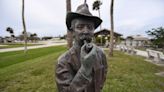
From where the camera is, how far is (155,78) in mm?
9828

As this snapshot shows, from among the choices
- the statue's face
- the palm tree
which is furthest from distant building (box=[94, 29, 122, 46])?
the statue's face

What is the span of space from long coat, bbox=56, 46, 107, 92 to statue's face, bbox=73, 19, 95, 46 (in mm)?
166

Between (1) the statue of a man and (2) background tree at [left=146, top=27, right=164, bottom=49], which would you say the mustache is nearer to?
(1) the statue of a man

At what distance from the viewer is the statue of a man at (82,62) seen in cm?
207

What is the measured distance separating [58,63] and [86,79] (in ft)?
1.50

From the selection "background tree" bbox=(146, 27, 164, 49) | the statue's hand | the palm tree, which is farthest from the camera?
the palm tree

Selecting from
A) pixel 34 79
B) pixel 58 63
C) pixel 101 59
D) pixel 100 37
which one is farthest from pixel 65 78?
pixel 100 37

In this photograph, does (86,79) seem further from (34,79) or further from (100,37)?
(100,37)

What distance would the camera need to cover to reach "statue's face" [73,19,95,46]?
221 centimetres

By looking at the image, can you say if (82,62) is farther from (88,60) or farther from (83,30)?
(83,30)

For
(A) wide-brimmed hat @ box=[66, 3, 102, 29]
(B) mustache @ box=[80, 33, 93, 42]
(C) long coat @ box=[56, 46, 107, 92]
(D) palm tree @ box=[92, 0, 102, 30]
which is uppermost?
(D) palm tree @ box=[92, 0, 102, 30]

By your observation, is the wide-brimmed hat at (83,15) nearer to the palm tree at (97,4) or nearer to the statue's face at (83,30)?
the statue's face at (83,30)

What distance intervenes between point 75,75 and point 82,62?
0.76ft

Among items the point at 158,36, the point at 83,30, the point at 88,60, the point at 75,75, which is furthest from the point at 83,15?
the point at 158,36
